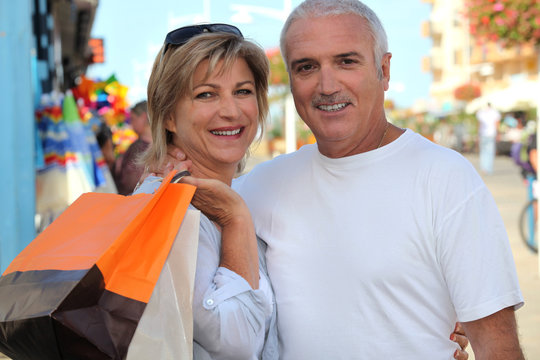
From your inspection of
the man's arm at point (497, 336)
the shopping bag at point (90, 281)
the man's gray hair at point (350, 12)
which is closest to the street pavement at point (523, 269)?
the man's arm at point (497, 336)

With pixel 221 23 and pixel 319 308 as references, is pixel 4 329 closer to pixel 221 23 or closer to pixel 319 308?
pixel 319 308

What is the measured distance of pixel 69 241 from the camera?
1.92m

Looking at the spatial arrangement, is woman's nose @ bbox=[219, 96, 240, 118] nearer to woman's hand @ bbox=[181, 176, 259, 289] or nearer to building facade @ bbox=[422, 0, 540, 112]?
woman's hand @ bbox=[181, 176, 259, 289]

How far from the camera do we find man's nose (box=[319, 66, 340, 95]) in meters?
2.41

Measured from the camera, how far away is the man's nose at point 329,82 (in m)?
2.41

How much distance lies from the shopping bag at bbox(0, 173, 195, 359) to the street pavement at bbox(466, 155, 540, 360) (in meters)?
1.36

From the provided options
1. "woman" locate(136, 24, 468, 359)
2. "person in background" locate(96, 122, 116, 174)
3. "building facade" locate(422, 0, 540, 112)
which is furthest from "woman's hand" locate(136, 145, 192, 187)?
"building facade" locate(422, 0, 540, 112)

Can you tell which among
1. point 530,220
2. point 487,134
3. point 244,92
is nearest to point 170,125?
point 244,92

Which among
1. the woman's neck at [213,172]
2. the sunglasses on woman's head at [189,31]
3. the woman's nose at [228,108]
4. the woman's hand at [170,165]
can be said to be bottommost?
the woman's neck at [213,172]

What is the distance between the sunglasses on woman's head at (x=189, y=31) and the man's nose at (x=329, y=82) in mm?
356

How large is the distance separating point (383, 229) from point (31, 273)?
3.52ft

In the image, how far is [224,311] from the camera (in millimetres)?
2006

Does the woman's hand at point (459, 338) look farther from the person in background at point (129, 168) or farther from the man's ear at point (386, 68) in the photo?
the person in background at point (129, 168)

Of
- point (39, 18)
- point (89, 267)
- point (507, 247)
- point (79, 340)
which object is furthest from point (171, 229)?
point (39, 18)
